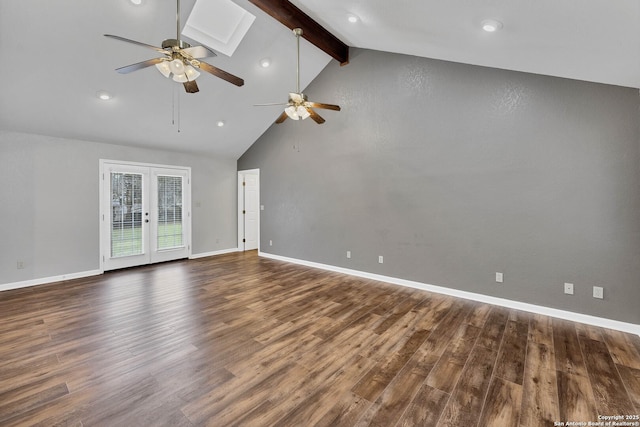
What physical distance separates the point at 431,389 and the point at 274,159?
559cm

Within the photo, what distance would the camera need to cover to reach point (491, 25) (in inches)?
95.1

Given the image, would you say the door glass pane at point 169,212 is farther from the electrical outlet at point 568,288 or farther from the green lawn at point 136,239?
the electrical outlet at point 568,288

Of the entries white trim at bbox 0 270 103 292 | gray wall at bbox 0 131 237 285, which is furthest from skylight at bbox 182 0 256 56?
white trim at bbox 0 270 103 292

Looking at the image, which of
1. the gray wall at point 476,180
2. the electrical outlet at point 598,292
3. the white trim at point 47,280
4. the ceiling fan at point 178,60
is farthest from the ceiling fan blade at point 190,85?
the electrical outlet at point 598,292

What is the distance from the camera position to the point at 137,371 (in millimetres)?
2301

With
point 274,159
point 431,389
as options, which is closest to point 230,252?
point 274,159

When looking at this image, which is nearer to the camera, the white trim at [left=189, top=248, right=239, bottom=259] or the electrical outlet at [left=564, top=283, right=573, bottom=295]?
the electrical outlet at [left=564, top=283, right=573, bottom=295]

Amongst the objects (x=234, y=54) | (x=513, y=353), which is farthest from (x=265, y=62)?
(x=513, y=353)

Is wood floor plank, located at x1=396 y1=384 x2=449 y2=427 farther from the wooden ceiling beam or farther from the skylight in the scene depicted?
the skylight

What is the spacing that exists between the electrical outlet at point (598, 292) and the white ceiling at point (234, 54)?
2.20 m

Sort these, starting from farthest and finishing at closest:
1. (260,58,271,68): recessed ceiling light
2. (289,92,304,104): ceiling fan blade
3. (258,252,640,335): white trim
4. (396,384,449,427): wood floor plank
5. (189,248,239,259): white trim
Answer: (189,248,239,259): white trim
(260,58,271,68): recessed ceiling light
(289,92,304,104): ceiling fan blade
(258,252,640,335): white trim
(396,384,449,427): wood floor plank

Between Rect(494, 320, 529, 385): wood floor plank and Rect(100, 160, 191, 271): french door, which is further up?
Rect(100, 160, 191, 271): french door

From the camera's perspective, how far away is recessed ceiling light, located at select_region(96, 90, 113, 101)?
4.13m

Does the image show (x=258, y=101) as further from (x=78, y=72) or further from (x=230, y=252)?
(x=230, y=252)
